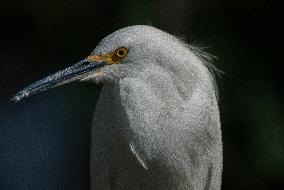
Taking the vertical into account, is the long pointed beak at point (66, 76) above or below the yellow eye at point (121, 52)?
below

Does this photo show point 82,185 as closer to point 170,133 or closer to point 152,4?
point 152,4

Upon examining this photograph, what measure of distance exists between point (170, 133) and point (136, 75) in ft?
0.47

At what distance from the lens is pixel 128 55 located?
2.35m

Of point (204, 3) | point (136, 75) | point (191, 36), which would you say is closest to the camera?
point (136, 75)

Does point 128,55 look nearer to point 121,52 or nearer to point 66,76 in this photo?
point 121,52

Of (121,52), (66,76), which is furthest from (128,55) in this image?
(66,76)

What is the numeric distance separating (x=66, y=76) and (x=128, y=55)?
15cm

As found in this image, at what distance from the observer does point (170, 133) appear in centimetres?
239

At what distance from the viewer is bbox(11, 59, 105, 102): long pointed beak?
2.38 m

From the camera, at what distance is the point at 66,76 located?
2.40 meters

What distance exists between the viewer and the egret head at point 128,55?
2.34 metres

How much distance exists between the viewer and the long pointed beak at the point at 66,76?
2.38 m

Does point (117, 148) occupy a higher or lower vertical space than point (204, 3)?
lower

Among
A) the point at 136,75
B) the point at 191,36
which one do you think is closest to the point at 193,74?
the point at 136,75
